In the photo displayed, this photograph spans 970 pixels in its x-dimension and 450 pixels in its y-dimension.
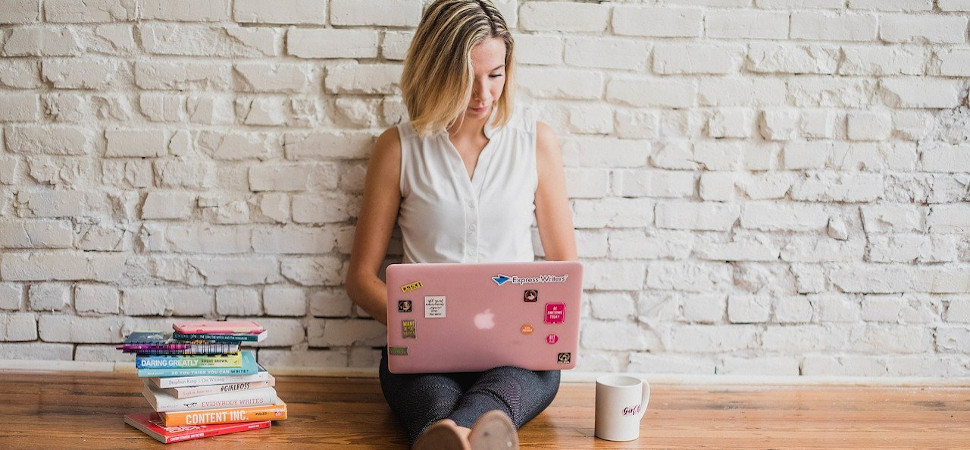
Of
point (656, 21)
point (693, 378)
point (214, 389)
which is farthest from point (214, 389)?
point (656, 21)

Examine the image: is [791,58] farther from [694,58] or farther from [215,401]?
[215,401]

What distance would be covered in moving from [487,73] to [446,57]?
107 mm

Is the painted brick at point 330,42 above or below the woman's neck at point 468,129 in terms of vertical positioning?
above

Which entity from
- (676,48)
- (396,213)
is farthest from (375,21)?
(676,48)

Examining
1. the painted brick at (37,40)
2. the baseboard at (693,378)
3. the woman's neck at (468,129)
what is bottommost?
the baseboard at (693,378)

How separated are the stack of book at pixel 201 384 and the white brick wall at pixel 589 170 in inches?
17.3

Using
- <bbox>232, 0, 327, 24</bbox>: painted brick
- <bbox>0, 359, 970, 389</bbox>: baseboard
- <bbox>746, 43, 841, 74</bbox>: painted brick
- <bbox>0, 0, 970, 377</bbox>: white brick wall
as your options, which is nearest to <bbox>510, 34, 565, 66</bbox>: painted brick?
<bbox>0, 0, 970, 377</bbox>: white brick wall

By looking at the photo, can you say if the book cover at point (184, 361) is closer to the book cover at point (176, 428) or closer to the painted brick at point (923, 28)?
the book cover at point (176, 428)

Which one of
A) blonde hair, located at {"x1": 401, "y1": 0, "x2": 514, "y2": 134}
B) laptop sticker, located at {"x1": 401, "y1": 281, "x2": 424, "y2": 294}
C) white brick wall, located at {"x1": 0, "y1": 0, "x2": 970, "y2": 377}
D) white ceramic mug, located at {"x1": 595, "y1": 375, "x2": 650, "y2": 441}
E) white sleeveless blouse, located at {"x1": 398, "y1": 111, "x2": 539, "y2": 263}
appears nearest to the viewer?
laptop sticker, located at {"x1": 401, "y1": 281, "x2": 424, "y2": 294}

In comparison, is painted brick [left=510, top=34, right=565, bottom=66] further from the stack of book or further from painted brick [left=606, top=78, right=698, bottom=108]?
the stack of book

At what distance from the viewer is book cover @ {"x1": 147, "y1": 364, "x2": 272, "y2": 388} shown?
1.85 metres

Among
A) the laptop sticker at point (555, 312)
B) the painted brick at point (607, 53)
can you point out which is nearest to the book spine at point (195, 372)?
the laptop sticker at point (555, 312)

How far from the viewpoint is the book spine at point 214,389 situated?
1849 mm

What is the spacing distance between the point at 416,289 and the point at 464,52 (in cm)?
64
